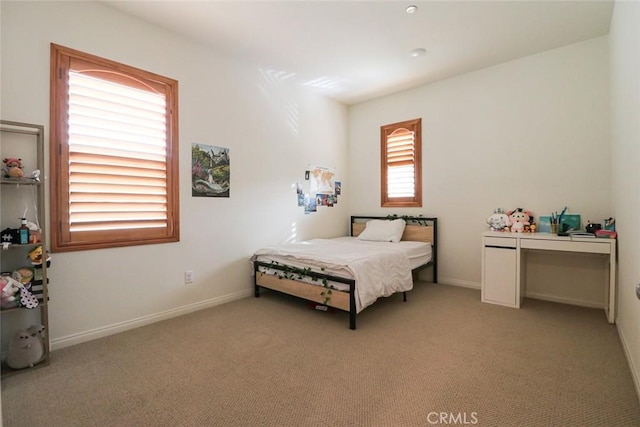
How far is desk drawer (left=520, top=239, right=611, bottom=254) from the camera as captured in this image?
2.72m

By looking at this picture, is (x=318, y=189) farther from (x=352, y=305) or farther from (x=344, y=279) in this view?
(x=352, y=305)

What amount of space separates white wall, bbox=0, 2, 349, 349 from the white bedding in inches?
21.7

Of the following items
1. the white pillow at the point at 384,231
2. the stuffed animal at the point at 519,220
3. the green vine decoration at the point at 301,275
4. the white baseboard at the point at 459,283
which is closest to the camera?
the green vine decoration at the point at 301,275

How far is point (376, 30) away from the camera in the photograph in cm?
296

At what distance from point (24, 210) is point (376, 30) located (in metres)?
3.29

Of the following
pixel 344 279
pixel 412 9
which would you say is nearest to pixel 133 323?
pixel 344 279

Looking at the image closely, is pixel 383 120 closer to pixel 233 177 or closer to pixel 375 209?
pixel 375 209

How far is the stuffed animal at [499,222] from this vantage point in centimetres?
353

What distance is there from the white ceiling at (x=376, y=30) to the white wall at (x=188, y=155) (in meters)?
0.27

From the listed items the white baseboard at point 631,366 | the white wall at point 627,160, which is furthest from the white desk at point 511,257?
the white baseboard at point 631,366

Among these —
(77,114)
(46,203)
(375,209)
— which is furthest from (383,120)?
(46,203)

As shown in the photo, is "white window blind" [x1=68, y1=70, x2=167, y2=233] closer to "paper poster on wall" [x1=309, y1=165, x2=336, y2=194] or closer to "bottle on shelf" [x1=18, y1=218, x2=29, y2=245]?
"bottle on shelf" [x1=18, y1=218, x2=29, y2=245]

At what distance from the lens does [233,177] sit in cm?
353

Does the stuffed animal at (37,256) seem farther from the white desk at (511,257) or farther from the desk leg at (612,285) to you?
the desk leg at (612,285)
